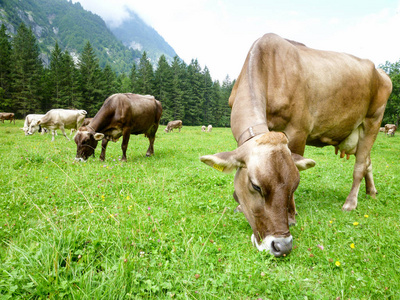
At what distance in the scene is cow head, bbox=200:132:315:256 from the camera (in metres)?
2.35

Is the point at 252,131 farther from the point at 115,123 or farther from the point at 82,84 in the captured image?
the point at 82,84

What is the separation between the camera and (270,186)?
2.36m

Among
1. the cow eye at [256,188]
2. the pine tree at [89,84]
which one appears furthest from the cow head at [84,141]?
the pine tree at [89,84]

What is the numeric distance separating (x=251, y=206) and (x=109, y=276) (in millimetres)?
1651

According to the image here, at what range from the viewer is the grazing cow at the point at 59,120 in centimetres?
1716

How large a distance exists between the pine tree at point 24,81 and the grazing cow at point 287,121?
47.9 metres

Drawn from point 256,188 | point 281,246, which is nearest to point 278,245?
point 281,246

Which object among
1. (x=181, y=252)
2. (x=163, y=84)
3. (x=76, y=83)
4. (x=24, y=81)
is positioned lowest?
(x=181, y=252)

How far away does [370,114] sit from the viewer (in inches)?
185

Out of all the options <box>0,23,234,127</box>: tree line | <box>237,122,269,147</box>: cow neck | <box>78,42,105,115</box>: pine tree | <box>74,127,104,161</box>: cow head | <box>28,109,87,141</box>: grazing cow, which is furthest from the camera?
<box>78,42,105,115</box>: pine tree

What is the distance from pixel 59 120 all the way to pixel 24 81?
→ 107ft

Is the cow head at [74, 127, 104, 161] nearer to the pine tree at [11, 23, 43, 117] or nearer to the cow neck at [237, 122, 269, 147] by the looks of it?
the cow neck at [237, 122, 269, 147]

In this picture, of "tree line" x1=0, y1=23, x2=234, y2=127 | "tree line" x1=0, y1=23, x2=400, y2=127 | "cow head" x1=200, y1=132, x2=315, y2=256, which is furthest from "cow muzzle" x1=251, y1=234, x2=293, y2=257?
"tree line" x1=0, y1=23, x2=234, y2=127

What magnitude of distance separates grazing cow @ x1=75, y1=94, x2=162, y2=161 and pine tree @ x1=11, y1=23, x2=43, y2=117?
135ft
